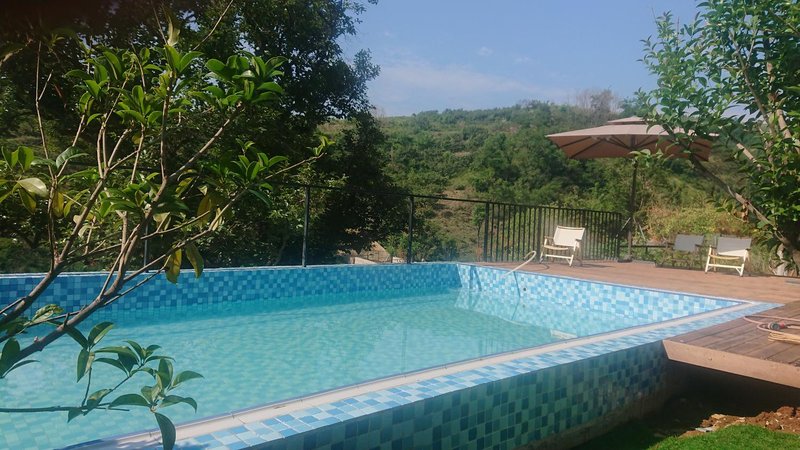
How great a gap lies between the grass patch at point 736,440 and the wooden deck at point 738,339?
0.28 metres

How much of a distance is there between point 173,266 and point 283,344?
3.38 metres

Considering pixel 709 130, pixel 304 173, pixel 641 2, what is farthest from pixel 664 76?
pixel 304 173

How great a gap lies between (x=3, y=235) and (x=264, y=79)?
23.7 ft

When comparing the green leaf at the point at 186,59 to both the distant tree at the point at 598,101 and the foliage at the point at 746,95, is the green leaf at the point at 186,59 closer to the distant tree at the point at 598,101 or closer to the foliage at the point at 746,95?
the foliage at the point at 746,95

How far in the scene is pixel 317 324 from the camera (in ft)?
17.3

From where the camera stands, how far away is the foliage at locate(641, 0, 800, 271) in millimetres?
1985

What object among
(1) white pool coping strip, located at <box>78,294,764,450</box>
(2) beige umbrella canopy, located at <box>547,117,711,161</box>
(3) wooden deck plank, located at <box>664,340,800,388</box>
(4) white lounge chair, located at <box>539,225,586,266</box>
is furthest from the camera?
(4) white lounge chair, located at <box>539,225,586,266</box>

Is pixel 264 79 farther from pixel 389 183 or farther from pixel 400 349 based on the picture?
pixel 389 183

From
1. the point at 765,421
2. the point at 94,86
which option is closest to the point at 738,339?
the point at 765,421

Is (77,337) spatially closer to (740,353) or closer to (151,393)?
(151,393)

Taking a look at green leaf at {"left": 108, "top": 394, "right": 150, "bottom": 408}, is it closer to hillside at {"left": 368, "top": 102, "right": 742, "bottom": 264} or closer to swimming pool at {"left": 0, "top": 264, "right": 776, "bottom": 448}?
swimming pool at {"left": 0, "top": 264, "right": 776, "bottom": 448}

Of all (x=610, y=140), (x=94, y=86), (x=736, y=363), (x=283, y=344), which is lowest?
(x=283, y=344)

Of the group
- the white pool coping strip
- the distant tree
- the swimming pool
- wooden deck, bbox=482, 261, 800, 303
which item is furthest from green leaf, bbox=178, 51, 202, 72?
the distant tree

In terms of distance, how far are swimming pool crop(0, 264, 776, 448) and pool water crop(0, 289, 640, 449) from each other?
1 cm
